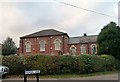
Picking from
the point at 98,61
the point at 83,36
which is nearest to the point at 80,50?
the point at 83,36

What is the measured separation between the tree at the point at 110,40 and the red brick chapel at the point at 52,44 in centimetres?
2388

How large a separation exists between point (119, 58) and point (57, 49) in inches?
1148

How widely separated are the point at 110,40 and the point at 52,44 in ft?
93.1

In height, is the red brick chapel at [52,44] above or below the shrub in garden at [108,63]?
above

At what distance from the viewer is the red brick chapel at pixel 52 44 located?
220ft

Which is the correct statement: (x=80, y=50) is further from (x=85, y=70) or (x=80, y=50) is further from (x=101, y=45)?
(x=85, y=70)

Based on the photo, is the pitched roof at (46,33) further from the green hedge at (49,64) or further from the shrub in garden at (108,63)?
the green hedge at (49,64)

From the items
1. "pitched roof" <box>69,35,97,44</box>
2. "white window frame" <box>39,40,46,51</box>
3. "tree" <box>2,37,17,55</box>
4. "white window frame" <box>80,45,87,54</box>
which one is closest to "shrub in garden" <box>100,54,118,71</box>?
"white window frame" <box>80,45,87,54</box>

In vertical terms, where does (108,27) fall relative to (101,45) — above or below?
above

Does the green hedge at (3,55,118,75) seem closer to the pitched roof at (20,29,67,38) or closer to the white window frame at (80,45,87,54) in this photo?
the pitched roof at (20,29,67,38)

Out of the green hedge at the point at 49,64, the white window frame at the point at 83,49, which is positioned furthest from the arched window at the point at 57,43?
the green hedge at the point at 49,64

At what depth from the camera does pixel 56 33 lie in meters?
67.8

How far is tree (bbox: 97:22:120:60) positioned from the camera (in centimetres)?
3974

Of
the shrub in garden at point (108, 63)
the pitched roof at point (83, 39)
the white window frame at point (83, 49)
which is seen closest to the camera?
the shrub in garden at point (108, 63)
